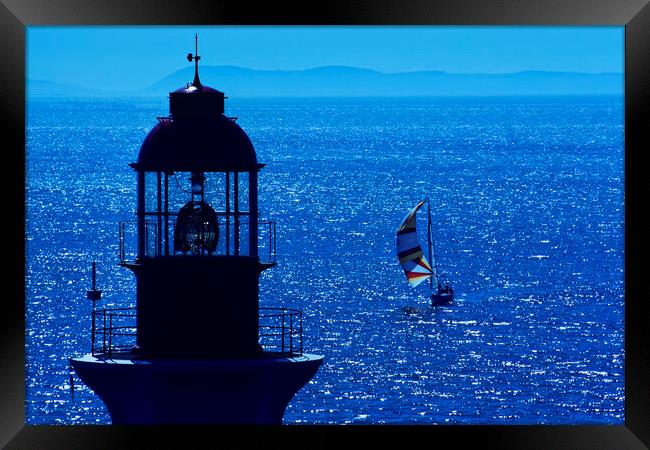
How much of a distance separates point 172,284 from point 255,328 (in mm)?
876

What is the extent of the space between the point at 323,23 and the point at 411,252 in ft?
157

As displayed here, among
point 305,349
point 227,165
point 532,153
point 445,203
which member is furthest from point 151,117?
point 227,165

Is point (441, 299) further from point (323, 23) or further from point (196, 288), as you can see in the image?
point (323, 23)

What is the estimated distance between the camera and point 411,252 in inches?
2339

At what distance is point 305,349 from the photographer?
178 feet

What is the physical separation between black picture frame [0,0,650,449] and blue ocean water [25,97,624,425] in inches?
1273

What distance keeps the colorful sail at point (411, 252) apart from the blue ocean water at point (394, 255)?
1964 millimetres

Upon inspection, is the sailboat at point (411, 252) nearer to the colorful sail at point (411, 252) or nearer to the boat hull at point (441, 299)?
the colorful sail at point (411, 252)

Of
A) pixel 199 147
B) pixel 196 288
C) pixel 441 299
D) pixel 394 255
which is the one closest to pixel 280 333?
pixel 196 288

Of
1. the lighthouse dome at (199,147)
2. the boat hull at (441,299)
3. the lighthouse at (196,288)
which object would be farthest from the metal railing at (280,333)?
the boat hull at (441,299)

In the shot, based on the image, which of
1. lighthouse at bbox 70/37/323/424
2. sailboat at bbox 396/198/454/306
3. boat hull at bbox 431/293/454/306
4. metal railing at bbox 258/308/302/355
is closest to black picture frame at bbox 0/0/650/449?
metal railing at bbox 258/308/302/355

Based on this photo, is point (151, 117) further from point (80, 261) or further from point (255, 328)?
point (255, 328)

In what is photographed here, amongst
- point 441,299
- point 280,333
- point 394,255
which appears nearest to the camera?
point 280,333

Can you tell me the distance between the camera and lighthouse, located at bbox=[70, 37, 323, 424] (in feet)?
53.4
